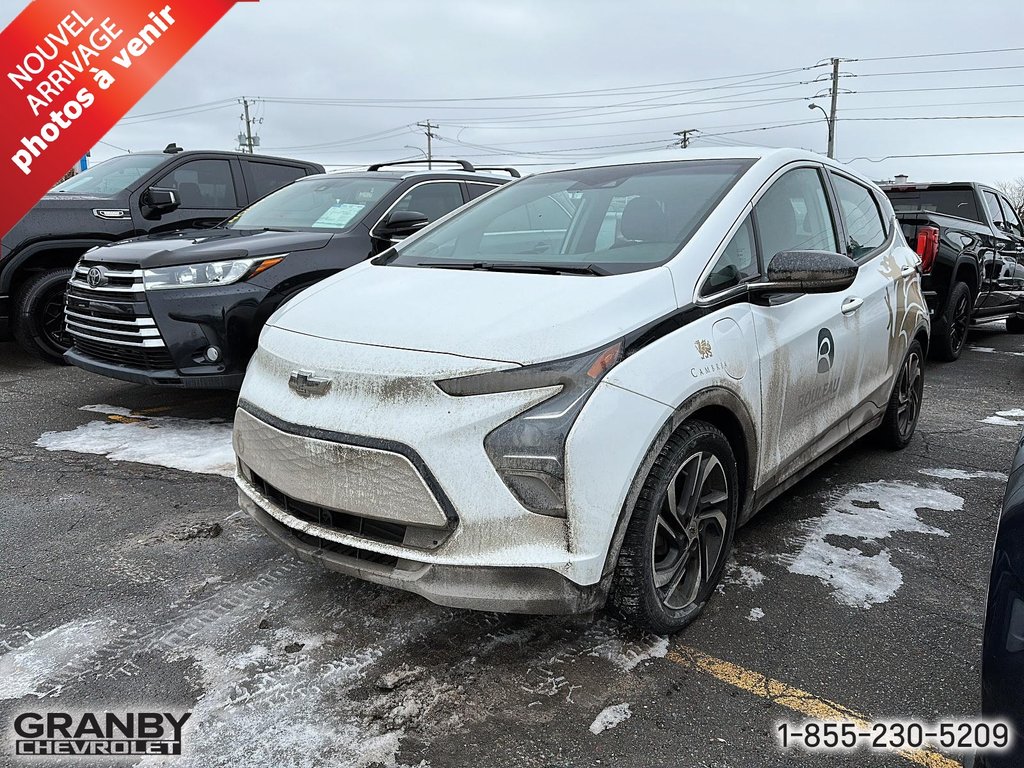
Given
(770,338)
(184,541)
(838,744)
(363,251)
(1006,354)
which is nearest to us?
(838,744)

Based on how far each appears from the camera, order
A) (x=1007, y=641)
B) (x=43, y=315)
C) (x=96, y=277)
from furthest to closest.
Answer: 1. (x=43, y=315)
2. (x=96, y=277)
3. (x=1007, y=641)

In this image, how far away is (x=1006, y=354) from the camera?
8570mm

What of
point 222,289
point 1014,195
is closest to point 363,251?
point 222,289

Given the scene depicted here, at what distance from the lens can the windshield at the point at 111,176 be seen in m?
6.98

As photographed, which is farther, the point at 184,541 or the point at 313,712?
the point at 184,541

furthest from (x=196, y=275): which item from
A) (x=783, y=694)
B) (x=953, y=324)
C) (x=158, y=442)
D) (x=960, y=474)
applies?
(x=953, y=324)

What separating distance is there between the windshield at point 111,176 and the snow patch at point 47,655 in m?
5.37

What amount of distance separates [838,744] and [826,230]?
7.70 feet

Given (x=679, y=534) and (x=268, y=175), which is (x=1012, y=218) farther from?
(x=679, y=534)

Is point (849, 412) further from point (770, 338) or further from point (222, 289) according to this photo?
point (222, 289)

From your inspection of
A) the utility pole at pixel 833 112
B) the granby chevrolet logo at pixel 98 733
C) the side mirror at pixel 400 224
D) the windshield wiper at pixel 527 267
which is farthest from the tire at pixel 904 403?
the utility pole at pixel 833 112

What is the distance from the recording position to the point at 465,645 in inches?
101

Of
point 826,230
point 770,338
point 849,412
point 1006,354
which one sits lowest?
point 1006,354

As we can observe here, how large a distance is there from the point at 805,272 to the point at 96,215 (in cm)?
623
